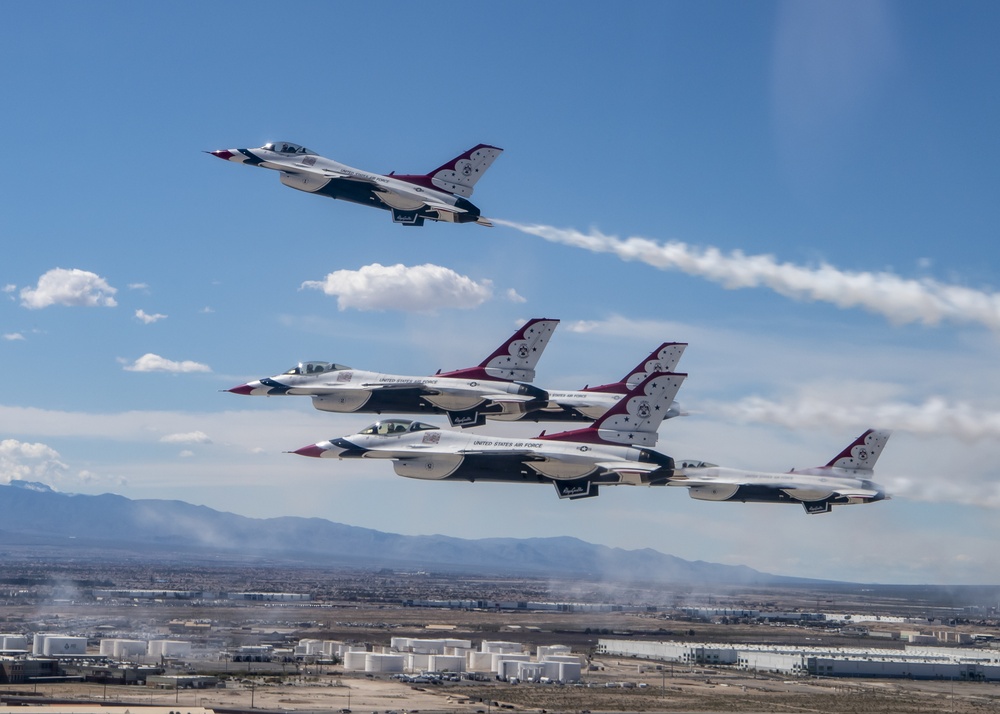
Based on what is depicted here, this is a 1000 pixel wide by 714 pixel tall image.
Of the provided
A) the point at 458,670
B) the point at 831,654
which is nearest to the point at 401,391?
the point at 458,670

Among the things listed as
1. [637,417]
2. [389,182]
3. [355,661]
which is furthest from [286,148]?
[355,661]

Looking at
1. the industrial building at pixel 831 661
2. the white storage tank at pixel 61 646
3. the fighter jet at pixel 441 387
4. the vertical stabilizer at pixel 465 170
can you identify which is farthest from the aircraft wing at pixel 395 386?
the industrial building at pixel 831 661

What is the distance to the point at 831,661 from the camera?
120000mm

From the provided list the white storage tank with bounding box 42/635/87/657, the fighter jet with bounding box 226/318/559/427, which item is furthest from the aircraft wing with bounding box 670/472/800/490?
the white storage tank with bounding box 42/635/87/657

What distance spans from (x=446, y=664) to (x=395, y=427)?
38.8 metres

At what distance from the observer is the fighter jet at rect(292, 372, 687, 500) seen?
72.8 metres

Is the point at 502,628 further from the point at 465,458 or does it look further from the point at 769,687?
the point at 465,458

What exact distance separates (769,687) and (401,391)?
47381 mm

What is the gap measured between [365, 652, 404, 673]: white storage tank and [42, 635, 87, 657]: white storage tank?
24550 millimetres

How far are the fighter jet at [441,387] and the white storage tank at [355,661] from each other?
3554cm

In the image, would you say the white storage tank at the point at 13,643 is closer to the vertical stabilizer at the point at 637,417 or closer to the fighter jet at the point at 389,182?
the fighter jet at the point at 389,182

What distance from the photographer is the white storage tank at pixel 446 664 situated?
352 ft

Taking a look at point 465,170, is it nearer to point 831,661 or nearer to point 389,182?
point 389,182

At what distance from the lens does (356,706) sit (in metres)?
84.2
